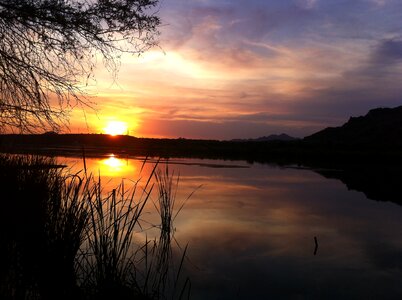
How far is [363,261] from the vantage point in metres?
9.88

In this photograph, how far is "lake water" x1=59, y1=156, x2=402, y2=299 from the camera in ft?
26.0

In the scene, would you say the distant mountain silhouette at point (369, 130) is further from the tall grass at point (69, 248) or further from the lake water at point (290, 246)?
the tall grass at point (69, 248)

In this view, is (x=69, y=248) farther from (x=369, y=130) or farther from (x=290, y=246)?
(x=369, y=130)

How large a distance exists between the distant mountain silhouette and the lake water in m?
90.0

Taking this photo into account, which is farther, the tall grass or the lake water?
the lake water

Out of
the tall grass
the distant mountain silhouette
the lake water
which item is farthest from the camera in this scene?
the distant mountain silhouette

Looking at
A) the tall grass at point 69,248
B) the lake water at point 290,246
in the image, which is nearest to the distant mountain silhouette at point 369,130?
the lake water at point 290,246

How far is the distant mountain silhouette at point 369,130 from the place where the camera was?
111 metres

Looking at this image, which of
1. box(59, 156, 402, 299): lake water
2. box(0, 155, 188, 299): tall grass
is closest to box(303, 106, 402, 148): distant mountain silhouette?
box(59, 156, 402, 299): lake water

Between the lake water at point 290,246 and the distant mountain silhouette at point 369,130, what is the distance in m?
90.0

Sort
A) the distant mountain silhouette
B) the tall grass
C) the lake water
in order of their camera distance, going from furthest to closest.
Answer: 1. the distant mountain silhouette
2. the lake water
3. the tall grass

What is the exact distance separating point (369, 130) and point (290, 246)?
12256 cm

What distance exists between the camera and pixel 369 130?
12462 centimetres

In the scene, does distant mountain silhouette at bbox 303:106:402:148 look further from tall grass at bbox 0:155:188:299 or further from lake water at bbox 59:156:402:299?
tall grass at bbox 0:155:188:299
